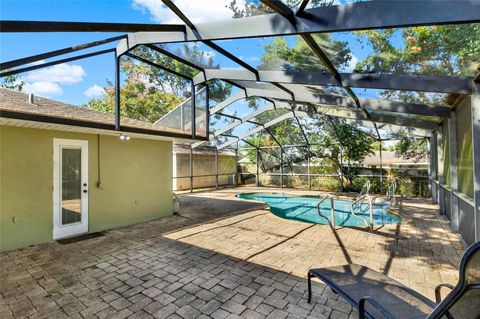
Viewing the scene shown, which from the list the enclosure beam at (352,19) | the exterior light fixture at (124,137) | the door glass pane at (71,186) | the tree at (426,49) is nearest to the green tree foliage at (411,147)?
the tree at (426,49)

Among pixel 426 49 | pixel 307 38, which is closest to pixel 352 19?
pixel 307 38

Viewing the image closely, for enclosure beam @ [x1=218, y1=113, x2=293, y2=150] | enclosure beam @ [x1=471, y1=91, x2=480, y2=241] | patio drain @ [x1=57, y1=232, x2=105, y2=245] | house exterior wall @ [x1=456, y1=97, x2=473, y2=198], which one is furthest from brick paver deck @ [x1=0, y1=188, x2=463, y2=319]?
enclosure beam @ [x1=218, y1=113, x2=293, y2=150]

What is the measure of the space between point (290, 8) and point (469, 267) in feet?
9.64

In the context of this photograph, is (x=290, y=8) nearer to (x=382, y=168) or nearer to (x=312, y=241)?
(x=312, y=241)

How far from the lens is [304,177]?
15.6 m

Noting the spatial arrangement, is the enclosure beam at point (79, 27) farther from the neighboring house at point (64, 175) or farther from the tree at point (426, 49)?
the tree at point (426, 49)

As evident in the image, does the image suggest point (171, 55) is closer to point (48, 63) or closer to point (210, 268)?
point (48, 63)

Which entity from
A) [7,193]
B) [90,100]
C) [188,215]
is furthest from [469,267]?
[90,100]

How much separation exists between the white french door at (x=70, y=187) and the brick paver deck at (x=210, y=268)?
0.56 m

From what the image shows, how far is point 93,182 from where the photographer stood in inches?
242

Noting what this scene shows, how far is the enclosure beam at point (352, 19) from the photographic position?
2285mm

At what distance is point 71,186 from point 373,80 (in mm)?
6923

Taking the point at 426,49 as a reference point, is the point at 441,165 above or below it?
below

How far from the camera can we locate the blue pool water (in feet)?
26.6
